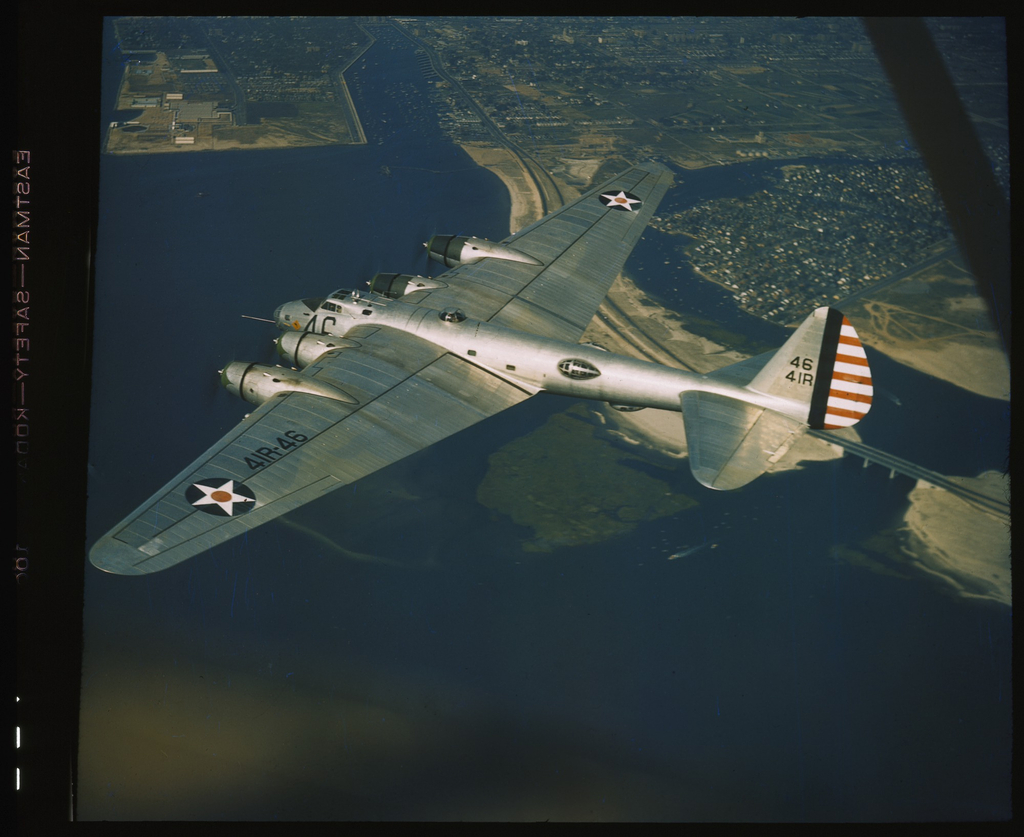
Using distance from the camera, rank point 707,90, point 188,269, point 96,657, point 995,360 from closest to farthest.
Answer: point 96,657 < point 995,360 < point 188,269 < point 707,90

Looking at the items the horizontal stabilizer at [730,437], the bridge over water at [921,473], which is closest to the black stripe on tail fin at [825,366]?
the horizontal stabilizer at [730,437]

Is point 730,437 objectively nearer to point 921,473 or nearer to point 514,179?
point 921,473

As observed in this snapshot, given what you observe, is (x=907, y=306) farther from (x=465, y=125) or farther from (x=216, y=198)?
(x=216, y=198)

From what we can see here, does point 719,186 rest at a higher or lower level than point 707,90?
lower

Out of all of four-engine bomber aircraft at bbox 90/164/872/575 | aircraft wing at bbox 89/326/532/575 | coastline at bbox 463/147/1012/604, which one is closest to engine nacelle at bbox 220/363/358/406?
four-engine bomber aircraft at bbox 90/164/872/575

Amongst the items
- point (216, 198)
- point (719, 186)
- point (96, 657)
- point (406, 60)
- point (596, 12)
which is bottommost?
point (96, 657)

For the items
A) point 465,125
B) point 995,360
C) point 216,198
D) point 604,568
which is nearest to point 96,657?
point 604,568
